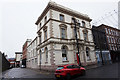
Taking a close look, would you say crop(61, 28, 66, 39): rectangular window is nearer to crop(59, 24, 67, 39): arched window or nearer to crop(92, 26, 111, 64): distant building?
crop(59, 24, 67, 39): arched window

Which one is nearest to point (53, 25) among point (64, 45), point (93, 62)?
point (64, 45)

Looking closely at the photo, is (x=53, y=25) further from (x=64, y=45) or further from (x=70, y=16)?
(x=70, y=16)

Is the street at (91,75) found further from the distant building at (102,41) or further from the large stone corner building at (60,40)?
the distant building at (102,41)

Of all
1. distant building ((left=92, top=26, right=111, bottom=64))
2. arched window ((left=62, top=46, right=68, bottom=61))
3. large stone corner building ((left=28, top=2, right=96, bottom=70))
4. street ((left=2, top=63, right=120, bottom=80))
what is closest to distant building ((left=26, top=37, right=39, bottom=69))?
large stone corner building ((left=28, top=2, right=96, bottom=70))

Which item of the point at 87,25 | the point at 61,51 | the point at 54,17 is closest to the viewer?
the point at 61,51

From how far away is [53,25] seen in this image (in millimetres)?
15984

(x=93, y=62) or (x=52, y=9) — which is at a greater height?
(x=52, y=9)

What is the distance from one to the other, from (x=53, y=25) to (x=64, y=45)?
482cm

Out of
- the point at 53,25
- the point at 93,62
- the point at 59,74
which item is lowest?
the point at 93,62

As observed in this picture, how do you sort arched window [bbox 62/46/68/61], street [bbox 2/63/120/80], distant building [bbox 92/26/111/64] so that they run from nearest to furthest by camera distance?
1. street [bbox 2/63/120/80]
2. arched window [bbox 62/46/68/61]
3. distant building [bbox 92/26/111/64]

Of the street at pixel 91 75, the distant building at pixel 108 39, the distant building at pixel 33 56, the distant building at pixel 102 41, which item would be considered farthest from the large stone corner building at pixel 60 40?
the distant building at pixel 108 39

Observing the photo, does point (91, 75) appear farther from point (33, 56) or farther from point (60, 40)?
point (33, 56)

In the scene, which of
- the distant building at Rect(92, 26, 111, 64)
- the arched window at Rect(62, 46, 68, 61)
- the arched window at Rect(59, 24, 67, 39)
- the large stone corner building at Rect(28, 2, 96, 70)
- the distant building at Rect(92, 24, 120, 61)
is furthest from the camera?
the distant building at Rect(92, 24, 120, 61)

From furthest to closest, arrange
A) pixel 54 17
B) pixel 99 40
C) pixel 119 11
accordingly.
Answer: pixel 99 40 → pixel 54 17 → pixel 119 11
